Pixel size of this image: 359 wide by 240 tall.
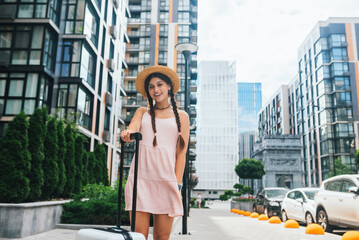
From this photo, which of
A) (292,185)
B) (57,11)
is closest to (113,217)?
(57,11)

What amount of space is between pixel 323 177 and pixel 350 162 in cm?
549

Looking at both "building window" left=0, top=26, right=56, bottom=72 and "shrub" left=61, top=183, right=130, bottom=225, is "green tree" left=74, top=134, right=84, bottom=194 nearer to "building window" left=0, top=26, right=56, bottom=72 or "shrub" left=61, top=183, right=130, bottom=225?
"shrub" left=61, top=183, right=130, bottom=225

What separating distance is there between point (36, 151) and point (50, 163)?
3.40 feet

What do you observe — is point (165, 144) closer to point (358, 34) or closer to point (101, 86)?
point (101, 86)

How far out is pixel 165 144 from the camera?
319cm

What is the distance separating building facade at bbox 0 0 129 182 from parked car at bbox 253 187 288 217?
452 inches

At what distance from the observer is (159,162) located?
121 inches

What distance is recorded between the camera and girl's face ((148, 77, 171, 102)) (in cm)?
342

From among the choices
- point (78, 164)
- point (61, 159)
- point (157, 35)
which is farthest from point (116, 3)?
point (157, 35)

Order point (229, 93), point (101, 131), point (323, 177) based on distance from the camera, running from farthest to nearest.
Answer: point (229, 93), point (323, 177), point (101, 131)

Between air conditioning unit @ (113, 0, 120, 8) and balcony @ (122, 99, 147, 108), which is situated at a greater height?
air conditioning unit @ (113, 0, 120, 8)

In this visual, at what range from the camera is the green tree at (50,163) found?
10.2 meters

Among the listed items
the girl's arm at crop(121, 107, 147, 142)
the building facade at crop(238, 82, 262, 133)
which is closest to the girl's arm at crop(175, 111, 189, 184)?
the girl's arm at crop(121, 107, 147, 142)

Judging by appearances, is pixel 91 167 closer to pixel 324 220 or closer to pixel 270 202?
pixel 270 202
